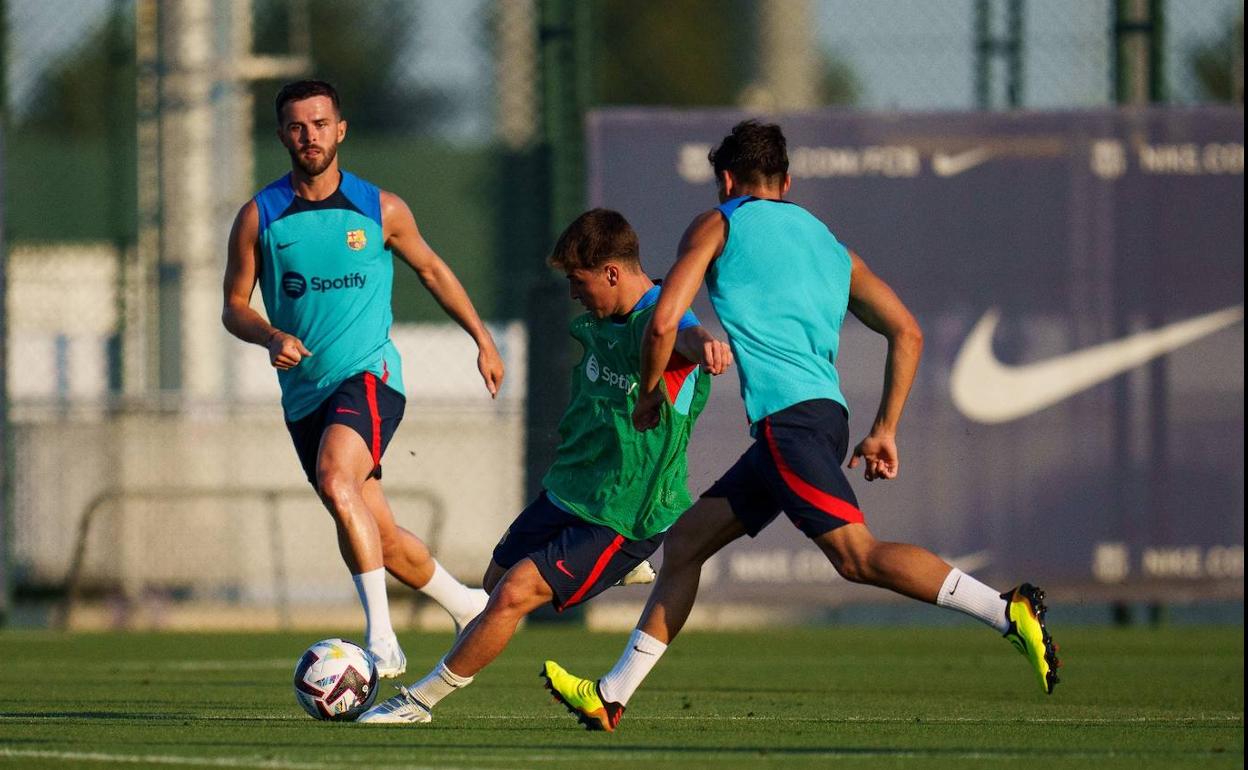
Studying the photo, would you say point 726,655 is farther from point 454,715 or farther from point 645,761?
point 645,761

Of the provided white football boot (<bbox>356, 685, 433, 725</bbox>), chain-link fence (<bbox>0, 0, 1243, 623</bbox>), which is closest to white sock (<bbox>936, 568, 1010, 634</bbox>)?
white football boot (<bbox>356, 685, 433, 725</bbox>)

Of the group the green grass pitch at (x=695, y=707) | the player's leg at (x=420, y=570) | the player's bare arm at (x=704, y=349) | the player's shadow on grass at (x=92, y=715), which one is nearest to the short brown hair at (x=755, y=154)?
the player's bare arm at (x=704, y=349)

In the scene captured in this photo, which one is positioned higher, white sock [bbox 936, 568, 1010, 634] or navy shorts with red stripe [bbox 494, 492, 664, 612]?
navy shorts with red stripe [bbox 494, 492, 664, 612]

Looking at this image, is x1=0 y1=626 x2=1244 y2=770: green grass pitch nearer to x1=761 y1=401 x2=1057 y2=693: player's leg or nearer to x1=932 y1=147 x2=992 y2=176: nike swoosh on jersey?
x1=761 y1=401 x2=1057 y2=693: player's leg

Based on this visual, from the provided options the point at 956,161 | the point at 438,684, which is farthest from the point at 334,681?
the point at 956,161

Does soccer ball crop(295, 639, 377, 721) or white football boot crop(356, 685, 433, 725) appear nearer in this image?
white football boot crop(356, 685, 433, 725)

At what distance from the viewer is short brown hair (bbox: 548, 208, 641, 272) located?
21.9 feet

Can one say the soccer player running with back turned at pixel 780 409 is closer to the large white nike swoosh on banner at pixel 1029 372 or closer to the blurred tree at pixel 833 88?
the large white nike swoosh on banner at pixel 1029 372

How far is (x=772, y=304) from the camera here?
21.9 feet

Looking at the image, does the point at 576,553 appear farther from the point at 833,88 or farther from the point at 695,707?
the point at 833,88

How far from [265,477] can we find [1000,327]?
520 cm

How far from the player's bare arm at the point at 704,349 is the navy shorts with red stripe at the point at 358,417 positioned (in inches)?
67.8

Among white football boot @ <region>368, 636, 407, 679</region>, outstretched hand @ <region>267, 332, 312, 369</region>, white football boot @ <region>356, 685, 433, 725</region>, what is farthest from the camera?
white football boot @ <region>368, 636, 407, 679</region>

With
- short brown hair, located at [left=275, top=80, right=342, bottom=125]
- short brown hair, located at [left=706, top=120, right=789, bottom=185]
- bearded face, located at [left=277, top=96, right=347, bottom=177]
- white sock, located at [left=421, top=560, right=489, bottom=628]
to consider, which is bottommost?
white sock, located at [left=421, top=560, right=489, bottom=628]
